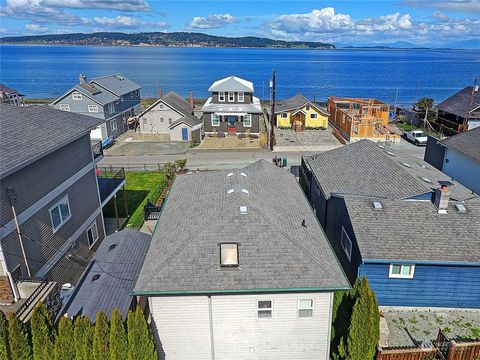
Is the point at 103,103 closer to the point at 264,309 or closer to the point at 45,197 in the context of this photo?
the point at 45,197

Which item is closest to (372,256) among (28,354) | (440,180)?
(440,180)

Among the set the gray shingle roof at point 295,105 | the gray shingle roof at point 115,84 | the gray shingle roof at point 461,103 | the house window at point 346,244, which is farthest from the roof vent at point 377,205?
the gray shingle roof at point 115,84

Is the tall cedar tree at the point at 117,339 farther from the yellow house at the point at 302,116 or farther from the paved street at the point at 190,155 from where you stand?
the yellow house at the point at 302,116

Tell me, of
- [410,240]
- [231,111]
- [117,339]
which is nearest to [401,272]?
[410,240]

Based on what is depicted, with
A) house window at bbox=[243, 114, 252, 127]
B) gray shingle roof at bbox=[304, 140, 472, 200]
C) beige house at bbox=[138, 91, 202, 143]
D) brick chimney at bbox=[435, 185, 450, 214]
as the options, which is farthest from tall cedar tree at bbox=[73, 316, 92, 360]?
house window at bbox=[243, 114, 252, 127]

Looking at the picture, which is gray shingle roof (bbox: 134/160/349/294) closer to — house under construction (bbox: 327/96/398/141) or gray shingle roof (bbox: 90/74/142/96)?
house under construction (bbox: 327/96/398/141)
